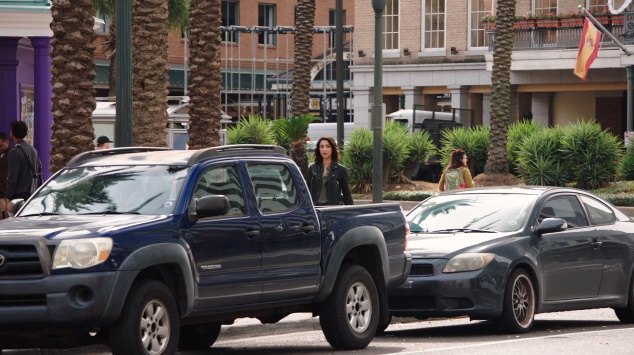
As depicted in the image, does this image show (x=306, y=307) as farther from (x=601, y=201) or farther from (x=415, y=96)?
(x=415, y=96)

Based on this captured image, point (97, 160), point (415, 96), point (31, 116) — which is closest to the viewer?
point (97, 160)

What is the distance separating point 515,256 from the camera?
1416cm

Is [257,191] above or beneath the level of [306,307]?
above

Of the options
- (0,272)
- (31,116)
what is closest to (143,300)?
(0,272)

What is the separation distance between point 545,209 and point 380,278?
8.41 feet

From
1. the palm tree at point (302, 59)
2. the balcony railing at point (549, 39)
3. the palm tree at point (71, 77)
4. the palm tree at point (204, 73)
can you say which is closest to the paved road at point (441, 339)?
the palm tree at point (71, 77)

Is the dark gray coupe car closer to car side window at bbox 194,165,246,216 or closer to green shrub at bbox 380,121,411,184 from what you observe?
car side window at bbox 194,165,246,216

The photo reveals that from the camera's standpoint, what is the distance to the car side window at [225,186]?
11.7 meters

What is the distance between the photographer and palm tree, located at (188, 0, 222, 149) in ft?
87.6

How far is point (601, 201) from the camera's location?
52.6 ft

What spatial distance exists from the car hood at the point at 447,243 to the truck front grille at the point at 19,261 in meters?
4.78

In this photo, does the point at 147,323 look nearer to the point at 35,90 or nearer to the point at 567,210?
the point at 567,210

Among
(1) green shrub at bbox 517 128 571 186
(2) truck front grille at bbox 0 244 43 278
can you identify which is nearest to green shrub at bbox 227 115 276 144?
(1) green shrub at bbox 517 128 571 186

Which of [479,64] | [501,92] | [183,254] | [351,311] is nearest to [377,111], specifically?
[351,311]
